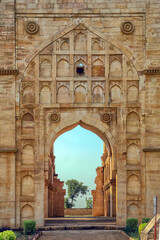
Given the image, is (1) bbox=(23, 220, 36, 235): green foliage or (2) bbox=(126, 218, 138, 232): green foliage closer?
(1) bbox=(23, 220, 36, 235): green foliage

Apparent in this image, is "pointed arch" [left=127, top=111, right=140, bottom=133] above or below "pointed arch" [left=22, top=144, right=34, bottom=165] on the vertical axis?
above

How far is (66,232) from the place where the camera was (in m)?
24.7

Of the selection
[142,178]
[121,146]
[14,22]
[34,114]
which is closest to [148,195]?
[142,178]

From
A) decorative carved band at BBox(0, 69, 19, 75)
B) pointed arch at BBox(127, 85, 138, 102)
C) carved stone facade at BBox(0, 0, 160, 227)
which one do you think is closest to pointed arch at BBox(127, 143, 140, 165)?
carved stone facade at BBox(0, 0, 160, 227)

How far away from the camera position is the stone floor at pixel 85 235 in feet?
74.8

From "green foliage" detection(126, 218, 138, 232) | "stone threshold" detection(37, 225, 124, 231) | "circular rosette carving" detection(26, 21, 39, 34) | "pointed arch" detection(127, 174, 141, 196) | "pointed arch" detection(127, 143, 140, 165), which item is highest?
"circular rosette carving" detection(26, 21, 39, 34)

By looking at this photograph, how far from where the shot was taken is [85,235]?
23641 mm

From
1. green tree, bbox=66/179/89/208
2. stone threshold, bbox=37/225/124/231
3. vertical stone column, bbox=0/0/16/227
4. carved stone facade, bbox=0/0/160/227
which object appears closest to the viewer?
stone threshold, bbox=37/225/124/231

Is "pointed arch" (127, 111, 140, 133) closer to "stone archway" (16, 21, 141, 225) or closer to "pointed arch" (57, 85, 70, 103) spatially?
"stone archway" (16, 21, 141, 225)

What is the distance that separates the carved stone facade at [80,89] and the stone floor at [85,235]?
5.31 feet

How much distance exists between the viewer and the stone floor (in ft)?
74.8

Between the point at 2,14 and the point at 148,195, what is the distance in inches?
461

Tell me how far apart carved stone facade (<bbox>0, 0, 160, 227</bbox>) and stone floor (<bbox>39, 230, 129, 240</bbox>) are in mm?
1620

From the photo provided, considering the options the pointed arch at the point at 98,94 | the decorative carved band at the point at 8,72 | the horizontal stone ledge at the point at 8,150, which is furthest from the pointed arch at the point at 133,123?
the decorative carved band at the point at 8,72
